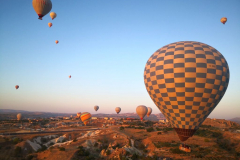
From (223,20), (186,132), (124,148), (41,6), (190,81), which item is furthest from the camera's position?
(223,20)

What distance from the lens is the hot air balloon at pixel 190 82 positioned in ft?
43.8

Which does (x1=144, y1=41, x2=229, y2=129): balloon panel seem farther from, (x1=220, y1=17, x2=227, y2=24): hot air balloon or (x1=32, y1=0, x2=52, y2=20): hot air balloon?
(x1=32, y1=0, x2=52, y2=20): hot air balloon

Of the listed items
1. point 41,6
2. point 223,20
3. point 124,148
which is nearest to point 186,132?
point 124,148

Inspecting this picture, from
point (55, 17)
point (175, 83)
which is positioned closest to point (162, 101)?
point (175, 83)

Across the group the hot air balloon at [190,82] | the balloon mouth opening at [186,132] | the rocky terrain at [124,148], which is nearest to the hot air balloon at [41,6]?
the rocky terrain at [124,148]

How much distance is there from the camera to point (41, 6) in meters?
25.0

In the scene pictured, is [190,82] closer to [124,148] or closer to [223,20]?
[124,148]

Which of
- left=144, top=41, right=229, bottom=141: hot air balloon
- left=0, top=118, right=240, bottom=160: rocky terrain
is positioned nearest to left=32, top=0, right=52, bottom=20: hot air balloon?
left=0, top=118, right=240, bottom=160: rocky terrain

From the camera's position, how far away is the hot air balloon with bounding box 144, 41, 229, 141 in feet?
43.8

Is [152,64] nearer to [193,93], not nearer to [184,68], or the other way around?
[184,68]

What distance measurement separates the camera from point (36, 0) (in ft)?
80.8

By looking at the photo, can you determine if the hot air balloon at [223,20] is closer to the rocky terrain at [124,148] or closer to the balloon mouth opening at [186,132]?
the rocky terrain at [124,148]

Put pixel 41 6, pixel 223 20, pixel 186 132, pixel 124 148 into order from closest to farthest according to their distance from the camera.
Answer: pixel 186 132, pixel 124 148, pixel 41 6, pixel 223 20

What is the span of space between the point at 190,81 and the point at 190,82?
0.31 ft
